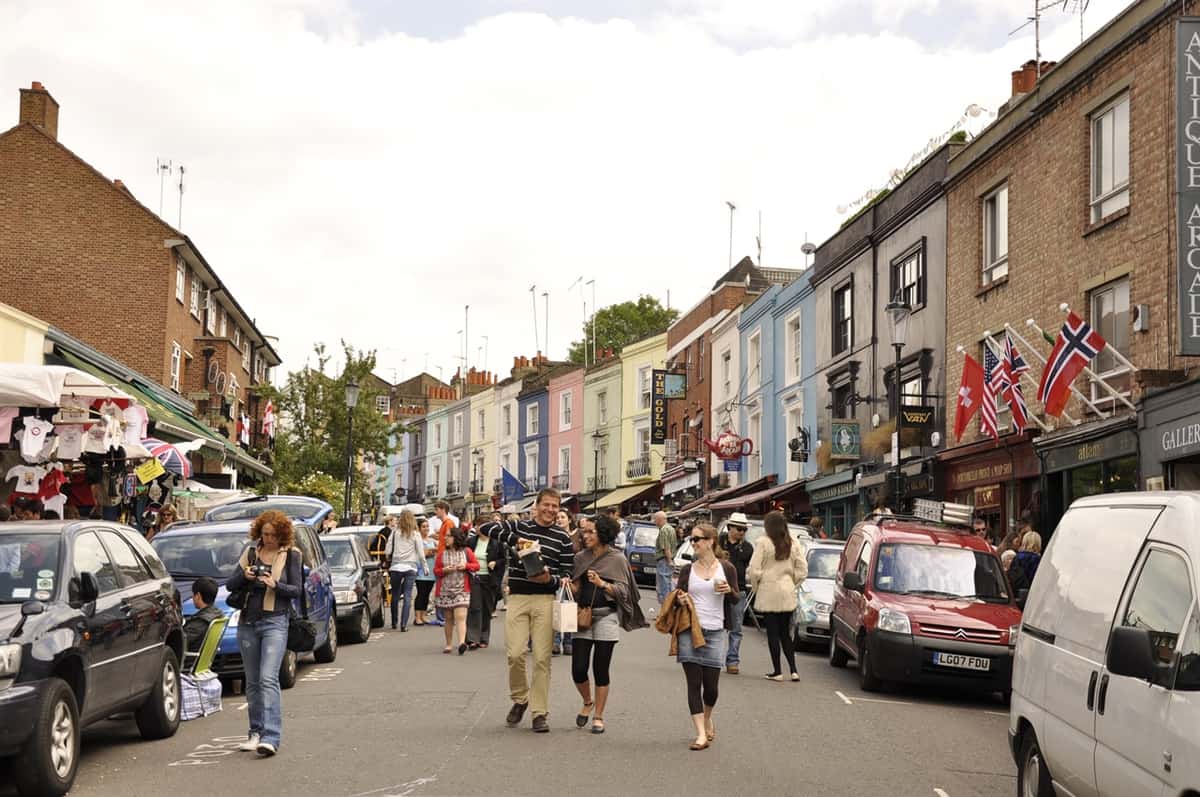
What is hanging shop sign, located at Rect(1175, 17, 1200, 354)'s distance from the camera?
15977 millimetres

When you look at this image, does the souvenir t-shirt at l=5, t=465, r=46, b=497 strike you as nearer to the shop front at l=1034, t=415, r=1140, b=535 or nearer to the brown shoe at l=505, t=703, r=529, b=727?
the brown shoe at l=505, t=703, r=529, b=727

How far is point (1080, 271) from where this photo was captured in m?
21.7

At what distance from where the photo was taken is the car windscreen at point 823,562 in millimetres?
19817

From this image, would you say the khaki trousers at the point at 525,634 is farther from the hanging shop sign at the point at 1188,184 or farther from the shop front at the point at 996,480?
the shop front at the point at 996,480

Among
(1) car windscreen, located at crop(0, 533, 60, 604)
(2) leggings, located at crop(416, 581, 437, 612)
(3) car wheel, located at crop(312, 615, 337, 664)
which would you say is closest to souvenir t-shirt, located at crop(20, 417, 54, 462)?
(3) car wheel, located at crop(312, 615, 337, 664)

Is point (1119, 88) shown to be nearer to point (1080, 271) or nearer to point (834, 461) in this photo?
point (1080, 271)

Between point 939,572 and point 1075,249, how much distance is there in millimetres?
9025

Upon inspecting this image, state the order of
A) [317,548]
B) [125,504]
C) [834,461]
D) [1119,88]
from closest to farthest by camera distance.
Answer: [317,548], [125,504], [1119,88], [834,461]

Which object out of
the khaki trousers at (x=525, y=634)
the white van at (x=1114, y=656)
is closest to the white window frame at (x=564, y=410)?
the khaki trousers at (x=525, y=634)

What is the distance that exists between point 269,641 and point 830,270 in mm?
27591

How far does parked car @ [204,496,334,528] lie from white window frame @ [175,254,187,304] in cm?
1333

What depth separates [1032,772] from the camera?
7516 millimetres

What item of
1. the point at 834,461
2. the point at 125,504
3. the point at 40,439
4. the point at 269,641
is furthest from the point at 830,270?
the point at 269,641

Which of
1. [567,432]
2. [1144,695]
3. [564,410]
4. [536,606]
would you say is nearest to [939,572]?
[536,606]
